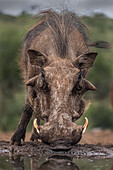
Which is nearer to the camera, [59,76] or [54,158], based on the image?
[54,158]

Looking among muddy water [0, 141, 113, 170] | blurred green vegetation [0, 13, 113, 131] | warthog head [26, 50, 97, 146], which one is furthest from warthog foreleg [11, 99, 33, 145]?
blurred green vegetation [0, 13, 113, 131]

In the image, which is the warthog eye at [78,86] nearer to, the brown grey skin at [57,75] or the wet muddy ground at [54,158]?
the brown grey skin at [57,75]

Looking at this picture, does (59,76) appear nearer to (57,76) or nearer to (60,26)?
(57,76)

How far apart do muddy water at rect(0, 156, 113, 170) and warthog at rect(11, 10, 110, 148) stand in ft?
0.67

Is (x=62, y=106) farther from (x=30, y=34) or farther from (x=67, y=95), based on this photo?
(x=30, y=34)

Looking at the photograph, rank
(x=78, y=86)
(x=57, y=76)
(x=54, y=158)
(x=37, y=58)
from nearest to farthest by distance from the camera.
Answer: (x=54, y=158) → (x=57, y=76) → (x=78, y=86) → (x=37, y=58)

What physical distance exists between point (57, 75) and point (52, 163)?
1.11 metres

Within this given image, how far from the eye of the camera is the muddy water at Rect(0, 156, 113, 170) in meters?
4.37

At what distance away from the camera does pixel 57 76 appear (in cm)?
518

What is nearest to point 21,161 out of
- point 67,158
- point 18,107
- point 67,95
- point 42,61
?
point 67,158

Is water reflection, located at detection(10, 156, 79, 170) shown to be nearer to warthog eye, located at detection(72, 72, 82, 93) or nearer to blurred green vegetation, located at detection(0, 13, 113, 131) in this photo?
warthog eye, located at detection(72, 72, 82, 93)

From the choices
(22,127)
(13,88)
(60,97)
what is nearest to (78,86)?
(60,97)

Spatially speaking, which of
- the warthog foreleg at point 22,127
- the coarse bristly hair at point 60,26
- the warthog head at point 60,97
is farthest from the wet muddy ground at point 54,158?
the coarse bristly hair at point 60,26

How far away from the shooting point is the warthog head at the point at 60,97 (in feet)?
15.0
